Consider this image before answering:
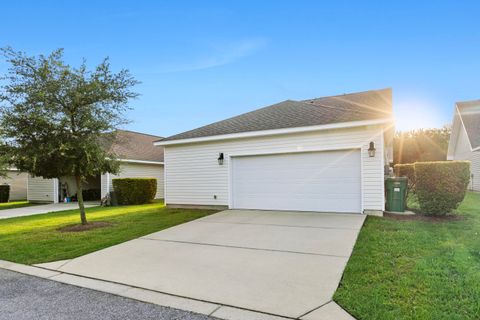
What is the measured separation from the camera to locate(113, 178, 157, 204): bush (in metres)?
→ 14.7

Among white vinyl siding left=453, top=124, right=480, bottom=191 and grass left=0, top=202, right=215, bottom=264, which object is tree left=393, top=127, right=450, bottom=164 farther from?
grass left=0, top=202, right=215, bottom=264

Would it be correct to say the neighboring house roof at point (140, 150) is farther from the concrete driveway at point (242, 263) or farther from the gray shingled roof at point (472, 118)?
the gray shingled roof at point (472, 118)

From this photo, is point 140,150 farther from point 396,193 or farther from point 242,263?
point 242,263

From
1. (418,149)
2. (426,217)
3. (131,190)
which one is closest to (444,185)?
(426,217)

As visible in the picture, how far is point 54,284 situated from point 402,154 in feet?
111

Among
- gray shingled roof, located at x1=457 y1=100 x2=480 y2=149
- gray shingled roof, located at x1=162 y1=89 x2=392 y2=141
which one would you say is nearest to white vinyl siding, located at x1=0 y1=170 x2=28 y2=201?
gray shingled roof, located at x1=162 y1=89 x2=392 y2=141

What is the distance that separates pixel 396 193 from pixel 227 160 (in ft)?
18.1

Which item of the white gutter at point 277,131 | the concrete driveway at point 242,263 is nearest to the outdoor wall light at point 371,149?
the white gutter at point 277,131

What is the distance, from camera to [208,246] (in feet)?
18.9

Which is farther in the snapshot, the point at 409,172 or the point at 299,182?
the point at 409,172

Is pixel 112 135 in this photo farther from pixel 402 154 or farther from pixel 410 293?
pixel 402 154

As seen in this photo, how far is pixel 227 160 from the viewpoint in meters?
10.8

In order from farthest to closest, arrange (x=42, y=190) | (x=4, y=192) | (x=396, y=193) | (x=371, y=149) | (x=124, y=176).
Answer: (x=4, y=192) < (x=42, y=190) < (x=124, y=176) < (x=396, y=193) < (x=371, y=149)

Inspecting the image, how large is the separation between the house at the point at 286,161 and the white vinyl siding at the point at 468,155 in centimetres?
1006
